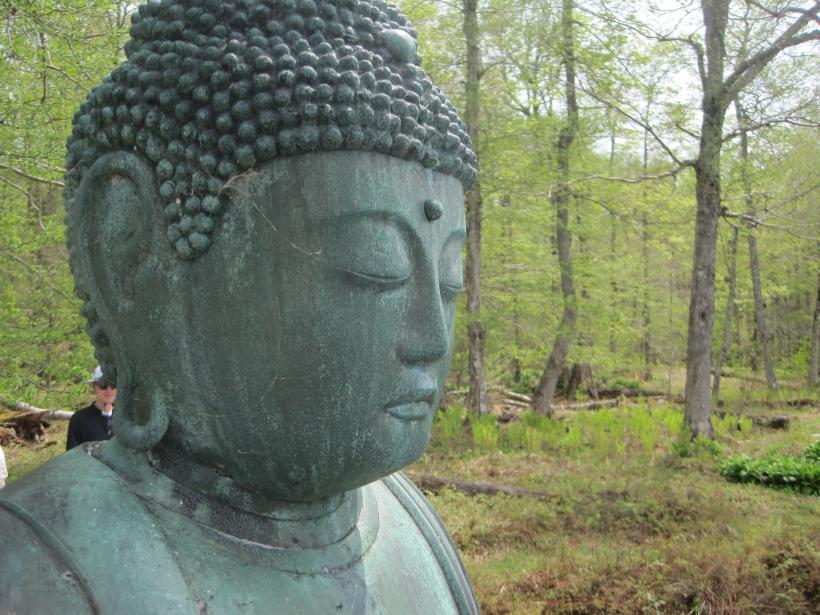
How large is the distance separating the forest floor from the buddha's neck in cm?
410

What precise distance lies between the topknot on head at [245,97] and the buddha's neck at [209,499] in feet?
1.31

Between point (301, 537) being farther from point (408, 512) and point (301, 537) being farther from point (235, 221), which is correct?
point (235, 221)

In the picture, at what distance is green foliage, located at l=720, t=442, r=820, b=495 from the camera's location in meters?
7.72

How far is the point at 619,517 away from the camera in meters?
6.99

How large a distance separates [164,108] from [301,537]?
0.83 meters

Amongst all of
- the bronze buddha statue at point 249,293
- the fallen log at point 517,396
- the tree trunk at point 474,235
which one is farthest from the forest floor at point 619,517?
the fallen log at point 517,396

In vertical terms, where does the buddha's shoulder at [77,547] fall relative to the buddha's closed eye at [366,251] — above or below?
below

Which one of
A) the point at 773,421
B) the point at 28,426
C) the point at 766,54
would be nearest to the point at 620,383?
the point at 773,421

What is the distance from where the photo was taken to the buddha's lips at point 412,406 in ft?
4.28

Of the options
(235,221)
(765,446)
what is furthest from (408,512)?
(765,446)

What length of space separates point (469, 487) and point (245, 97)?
23.7 feet

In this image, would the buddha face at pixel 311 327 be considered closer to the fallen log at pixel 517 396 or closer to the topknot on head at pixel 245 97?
the topknot on head at pixel 245 97

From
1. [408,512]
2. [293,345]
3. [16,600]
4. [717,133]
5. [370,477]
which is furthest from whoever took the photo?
[717,133]

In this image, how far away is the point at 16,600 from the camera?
105cm
